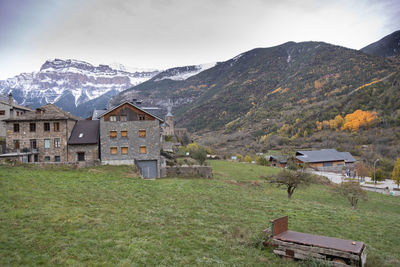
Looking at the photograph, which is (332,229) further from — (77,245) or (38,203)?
(38,203)

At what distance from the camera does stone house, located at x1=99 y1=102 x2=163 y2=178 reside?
33.9 meters

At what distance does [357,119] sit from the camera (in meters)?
140

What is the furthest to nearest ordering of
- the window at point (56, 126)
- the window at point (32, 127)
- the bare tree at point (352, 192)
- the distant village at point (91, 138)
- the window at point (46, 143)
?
the window at point (56, 126) < the window at point (46, 143) < the window at point (32, 127) < the distant village at point (91, 138) < the bare tree at point (352, 192)

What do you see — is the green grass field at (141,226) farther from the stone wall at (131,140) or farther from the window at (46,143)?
the window at (46,143)

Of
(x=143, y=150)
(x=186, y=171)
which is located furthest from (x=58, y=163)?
(x=186, y=171)

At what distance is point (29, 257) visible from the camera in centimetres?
863

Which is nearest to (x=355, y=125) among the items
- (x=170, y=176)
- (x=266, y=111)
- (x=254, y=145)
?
(x=254, y=145)

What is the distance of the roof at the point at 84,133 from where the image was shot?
112 ft

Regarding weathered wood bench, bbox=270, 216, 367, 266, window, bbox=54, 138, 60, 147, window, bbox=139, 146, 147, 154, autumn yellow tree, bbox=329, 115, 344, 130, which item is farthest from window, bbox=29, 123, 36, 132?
autumn yellow tree, bbox=329, 115, 344, 130

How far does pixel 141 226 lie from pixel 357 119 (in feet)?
507

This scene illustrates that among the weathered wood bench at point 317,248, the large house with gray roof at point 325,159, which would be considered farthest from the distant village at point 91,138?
the large house with gray roof at point 325,159

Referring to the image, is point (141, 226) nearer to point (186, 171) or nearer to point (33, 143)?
point (186, 171)

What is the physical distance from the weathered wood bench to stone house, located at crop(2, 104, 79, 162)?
102 feet

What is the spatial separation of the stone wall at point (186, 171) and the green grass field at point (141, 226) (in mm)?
12926
